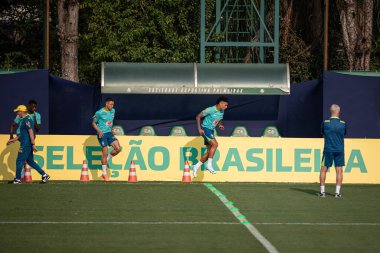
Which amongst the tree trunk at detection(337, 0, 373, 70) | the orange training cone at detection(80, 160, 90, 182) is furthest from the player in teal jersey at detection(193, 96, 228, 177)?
the tree trunk at detection(337, 0, 373, 70)

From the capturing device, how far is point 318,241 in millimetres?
12992

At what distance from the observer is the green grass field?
1260 cm

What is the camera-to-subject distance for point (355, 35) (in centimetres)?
3378

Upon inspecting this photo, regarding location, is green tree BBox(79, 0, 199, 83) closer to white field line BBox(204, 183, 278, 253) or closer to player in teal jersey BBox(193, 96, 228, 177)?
player in teal jersey BBox(193, 96, 228, 177)

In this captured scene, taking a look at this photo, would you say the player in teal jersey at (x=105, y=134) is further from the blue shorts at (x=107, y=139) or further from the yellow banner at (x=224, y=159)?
the yellow banner at (x=224, y=159)

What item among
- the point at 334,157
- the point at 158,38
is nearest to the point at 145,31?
the point at 158,38

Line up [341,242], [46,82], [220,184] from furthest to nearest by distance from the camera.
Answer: [46,82], [220,184], [341,242]

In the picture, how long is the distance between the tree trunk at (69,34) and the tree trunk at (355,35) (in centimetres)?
855

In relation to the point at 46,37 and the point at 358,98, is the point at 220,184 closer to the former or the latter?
the point at 358,98

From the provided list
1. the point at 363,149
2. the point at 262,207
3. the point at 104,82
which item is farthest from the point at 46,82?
the point at 262,207

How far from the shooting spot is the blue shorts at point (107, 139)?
874 inches

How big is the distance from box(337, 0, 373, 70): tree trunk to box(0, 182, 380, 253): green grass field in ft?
42.0

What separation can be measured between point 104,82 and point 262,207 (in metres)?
11.4

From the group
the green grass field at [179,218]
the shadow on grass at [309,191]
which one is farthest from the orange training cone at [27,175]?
the shadow on grass at [309,191]
